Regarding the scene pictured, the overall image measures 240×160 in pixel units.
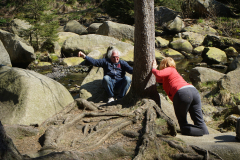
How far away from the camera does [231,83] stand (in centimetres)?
755

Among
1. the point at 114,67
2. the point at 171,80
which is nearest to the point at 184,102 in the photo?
the point at 171,80

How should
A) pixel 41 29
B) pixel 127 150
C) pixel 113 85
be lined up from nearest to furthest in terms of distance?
1. pixel 127 150
2. pixel 113 85
3. pixel 41 29

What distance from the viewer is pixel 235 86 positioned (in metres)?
7.51

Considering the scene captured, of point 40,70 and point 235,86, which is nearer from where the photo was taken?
point 235,86

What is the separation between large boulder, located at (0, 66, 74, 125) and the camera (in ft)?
16.3

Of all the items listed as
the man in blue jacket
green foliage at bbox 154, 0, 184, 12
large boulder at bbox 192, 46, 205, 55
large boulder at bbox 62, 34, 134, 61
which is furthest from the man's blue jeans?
green foliage at bbox 154, 0, 184, 12

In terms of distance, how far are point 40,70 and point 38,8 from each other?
16.4 ft

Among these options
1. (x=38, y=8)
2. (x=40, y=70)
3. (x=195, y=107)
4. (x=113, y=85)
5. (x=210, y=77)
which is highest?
(x=38, y=8)

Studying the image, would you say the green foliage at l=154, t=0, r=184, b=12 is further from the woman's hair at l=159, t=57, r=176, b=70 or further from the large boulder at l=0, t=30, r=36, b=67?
the woman's hair at l=159, t=57, r=176, b=70

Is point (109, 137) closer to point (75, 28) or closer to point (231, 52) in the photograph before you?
point (231, 52)

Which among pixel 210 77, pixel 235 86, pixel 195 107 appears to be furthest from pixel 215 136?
pixel 210 77

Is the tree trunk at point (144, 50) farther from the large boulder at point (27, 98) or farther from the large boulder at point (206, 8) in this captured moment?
the large boulder at point (206, 8)

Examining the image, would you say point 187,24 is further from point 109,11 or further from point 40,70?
point 40,70

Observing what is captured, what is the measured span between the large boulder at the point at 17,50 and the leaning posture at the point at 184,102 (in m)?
10.5
